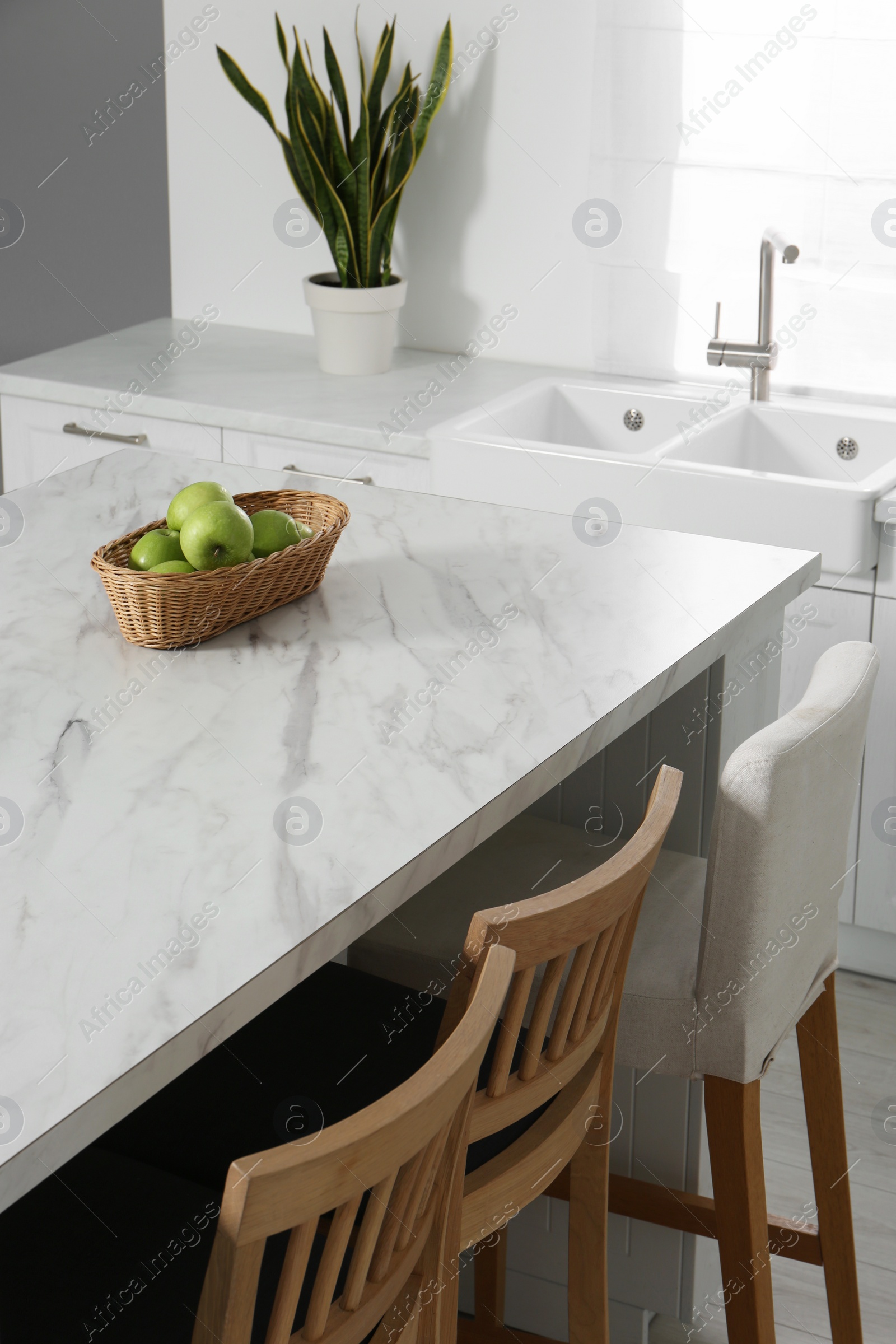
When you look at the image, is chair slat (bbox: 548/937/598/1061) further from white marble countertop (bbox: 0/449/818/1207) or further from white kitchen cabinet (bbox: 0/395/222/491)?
white kitchen cabinet (bbox: 0/395/222/491)

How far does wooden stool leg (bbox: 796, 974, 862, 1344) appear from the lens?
1.63m

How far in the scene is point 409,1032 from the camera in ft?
4.28

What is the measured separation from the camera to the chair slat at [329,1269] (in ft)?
2.73

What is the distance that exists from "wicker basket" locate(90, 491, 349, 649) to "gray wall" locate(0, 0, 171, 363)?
219 centimetres

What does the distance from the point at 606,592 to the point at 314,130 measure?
66.9 inches

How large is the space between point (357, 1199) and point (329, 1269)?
63 millimetres

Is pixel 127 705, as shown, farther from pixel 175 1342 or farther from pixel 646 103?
pixel 646 103

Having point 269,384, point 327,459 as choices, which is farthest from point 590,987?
point 269,384

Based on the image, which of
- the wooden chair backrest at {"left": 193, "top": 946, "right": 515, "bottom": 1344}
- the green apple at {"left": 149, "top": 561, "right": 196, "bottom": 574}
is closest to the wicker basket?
the green apple at {"left": 149, "top": 561, "right": 196, "bottom": 574}

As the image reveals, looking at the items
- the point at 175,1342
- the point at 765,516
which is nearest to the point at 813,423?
the point at 765,516

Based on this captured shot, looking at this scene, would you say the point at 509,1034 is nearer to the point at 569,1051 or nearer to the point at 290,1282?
the point at 569,1051

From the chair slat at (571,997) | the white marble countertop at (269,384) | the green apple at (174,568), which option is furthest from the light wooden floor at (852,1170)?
the white marble countertop at (269,384)

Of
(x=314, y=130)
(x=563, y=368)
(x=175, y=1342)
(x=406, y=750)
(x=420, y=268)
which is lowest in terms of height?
(x=175, y=1342)

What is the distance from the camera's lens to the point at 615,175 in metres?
2.88
